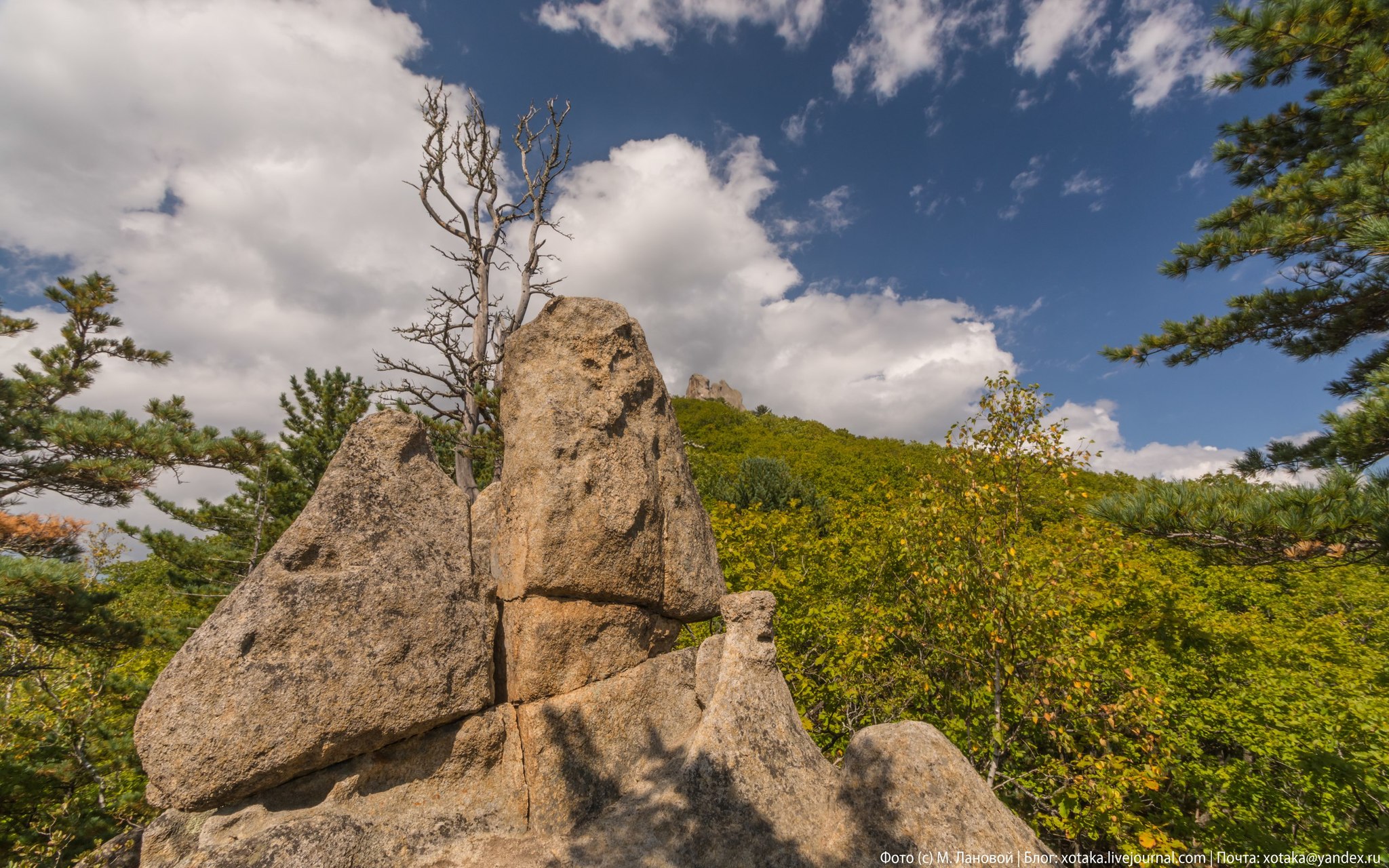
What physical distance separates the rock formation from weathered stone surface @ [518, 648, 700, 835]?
0.02 metres

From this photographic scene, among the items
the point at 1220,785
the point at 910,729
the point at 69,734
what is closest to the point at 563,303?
the point at 910,729

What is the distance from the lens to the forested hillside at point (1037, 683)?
695 cm

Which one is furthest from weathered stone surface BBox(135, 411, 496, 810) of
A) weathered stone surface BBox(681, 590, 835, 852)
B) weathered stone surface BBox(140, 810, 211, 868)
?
weathered stone surface BBox(681, 590, 835, 852)

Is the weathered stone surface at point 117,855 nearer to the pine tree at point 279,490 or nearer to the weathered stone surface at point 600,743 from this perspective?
the weathered stone surface at point 600,743

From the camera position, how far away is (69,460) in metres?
7.98

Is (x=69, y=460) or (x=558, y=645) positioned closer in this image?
(x=558, y=645)

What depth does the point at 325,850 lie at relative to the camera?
4.14 metres

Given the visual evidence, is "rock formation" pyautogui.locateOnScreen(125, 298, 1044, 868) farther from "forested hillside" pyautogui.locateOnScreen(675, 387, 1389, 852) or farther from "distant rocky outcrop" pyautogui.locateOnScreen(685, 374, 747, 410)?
"distant rocky outcrop" pyautogui.locateOnScreen(685, 374, 747, 410)

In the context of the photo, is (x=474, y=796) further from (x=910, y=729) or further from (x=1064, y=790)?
(x=1064, y=790)

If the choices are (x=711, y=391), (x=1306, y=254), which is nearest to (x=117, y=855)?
(x=1306, y=254)

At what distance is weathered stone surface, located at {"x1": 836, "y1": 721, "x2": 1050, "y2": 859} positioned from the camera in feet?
14.3

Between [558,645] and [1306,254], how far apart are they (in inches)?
353

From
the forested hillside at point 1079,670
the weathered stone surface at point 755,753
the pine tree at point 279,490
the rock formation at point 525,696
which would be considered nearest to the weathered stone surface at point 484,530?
the rock formation at point 525,696

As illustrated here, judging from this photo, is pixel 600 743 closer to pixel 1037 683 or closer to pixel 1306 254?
pixel 1037 683
